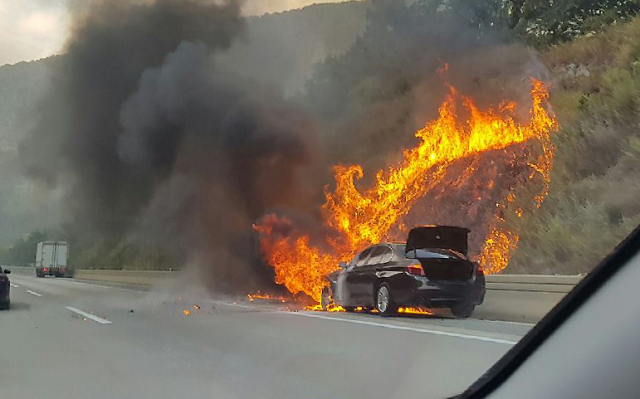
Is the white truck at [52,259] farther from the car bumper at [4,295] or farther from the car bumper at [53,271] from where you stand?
the car bumper at [4,295]

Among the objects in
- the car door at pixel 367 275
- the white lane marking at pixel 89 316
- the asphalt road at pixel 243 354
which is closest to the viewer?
the asphalt road at pixel 243 354

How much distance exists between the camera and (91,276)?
4247cm

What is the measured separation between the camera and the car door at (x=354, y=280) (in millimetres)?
14086

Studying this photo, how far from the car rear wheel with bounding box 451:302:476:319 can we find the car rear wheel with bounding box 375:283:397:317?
1.13m

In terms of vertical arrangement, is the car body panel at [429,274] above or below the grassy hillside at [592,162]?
below

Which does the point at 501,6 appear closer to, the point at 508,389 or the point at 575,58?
the point at 575,58

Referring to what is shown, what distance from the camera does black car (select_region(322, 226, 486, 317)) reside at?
12117 millimetres

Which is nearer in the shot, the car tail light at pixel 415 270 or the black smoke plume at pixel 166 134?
the car tail light at pixel 415 270

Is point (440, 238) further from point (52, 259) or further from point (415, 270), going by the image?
point (52, 259)

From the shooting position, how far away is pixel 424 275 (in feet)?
40.5

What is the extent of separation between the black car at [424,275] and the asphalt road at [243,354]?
425 mm

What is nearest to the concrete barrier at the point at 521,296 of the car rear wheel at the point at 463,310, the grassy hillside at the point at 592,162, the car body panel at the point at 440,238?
the car rear wheel at the point at 463,310

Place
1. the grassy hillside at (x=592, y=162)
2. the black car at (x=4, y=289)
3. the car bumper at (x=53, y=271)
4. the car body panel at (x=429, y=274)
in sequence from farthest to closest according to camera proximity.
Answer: the car bumper at (x=53, y=271), the black car at (x=4, y=289), the car body panel at (x=429, y=274), the grassy hillside at (x=592, y=162)

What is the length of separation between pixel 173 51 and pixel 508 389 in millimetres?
27208
